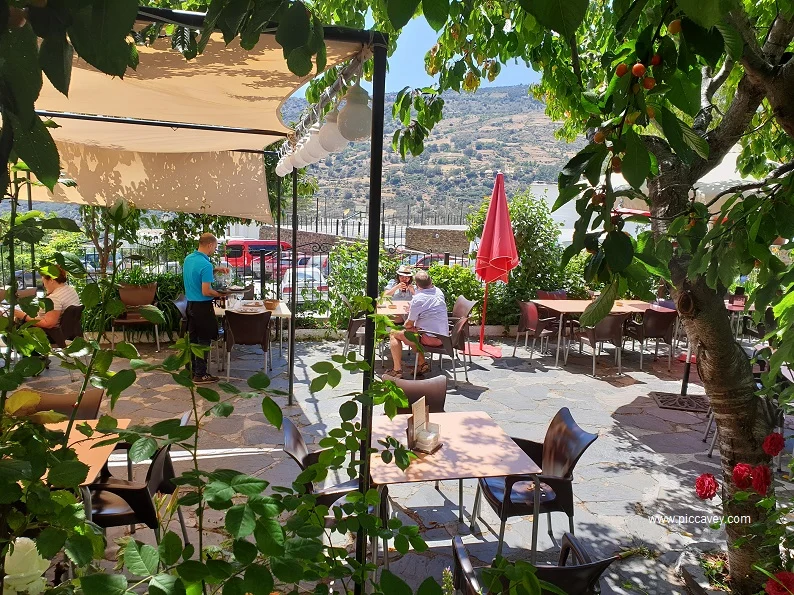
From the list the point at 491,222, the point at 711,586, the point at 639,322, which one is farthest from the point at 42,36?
the point at 639,322

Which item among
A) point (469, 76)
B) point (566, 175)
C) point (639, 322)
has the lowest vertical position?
point (639, 322)

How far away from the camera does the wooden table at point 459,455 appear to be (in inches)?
117

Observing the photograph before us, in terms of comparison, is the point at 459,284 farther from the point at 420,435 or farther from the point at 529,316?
the point at 420,435

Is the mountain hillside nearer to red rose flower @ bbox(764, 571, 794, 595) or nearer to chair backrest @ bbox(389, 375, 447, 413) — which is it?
chair backrest @ bbox(389, 375, 447, 413)

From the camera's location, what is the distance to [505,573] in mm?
1050

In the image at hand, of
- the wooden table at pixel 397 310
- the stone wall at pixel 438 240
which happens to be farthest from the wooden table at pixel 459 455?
the stone wall at pixel 438 240

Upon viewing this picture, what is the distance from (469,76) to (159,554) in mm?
4059

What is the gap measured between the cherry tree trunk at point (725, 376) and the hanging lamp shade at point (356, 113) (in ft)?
4.04

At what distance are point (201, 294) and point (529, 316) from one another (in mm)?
4245

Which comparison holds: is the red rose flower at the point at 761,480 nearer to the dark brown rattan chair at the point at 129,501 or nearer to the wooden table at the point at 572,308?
the dark brown rattan chair at the point at 129,501

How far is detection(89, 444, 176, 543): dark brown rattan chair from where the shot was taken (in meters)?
2.92

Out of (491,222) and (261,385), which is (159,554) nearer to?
(261,385)

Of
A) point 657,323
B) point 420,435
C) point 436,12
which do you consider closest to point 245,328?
point 420,435

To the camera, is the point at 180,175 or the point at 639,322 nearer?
the point at 180,175
